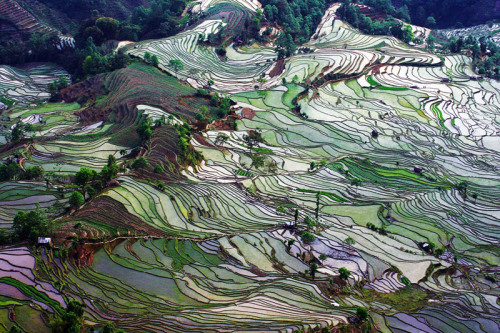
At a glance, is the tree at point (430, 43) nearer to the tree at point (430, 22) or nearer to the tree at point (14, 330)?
the tree at point (430, 22)

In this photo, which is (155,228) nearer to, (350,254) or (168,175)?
(168,175)

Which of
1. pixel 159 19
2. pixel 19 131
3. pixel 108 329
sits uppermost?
pixel 159 19

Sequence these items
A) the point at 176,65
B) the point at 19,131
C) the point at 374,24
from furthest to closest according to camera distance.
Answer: the point at 374,24 → the point at 176,65 → the point at 19,131

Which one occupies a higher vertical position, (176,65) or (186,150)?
(176,65)

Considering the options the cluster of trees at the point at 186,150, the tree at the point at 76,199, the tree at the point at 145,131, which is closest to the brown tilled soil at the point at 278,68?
the cluster of trees at the point at 186,150

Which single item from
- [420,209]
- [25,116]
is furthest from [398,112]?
[25,116]

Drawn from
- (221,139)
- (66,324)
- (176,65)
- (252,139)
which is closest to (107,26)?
(176,65)

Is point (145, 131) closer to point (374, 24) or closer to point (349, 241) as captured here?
point (349, 241)
